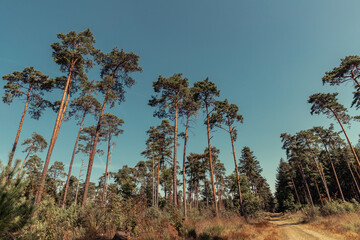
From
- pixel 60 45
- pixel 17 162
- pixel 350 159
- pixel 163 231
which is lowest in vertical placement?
pixel 163 231

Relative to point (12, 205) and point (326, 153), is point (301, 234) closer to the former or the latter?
point (12, 205)

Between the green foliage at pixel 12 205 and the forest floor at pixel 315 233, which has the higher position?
the green foliage at pixel 12 205

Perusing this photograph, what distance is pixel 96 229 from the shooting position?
6672 mm

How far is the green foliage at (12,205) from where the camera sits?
10.6 ft

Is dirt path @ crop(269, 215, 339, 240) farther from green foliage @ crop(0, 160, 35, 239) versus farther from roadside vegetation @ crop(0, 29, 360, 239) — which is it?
green foliage @ crop(0, 160, 35, 239)

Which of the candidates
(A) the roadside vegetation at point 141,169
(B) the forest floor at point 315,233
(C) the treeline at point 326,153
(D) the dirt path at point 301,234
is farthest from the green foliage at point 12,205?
(C) the treeline at point 326,153

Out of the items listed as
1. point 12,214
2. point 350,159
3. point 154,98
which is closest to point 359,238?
point 12,214

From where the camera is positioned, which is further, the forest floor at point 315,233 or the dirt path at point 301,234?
the dirt path at point 301,234

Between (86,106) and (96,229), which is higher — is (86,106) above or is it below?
above

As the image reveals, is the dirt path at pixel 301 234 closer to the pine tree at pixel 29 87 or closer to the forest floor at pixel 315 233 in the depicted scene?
the forest floor at pixel 315 233

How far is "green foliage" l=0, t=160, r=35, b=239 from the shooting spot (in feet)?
10.6

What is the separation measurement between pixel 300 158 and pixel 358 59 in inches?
866

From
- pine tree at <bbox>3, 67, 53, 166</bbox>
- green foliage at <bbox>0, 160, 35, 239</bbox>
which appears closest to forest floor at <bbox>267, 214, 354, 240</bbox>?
green foliage at <bbox>0, 160, 35, 239</bbox>

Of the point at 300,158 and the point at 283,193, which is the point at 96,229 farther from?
the point at 283,193
